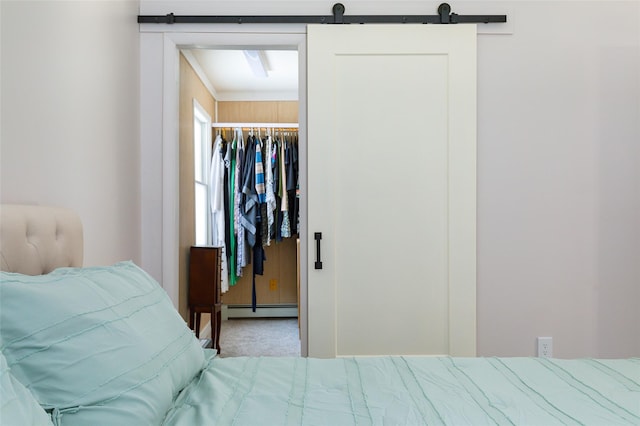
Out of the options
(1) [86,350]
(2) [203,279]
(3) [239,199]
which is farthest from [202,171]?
(1) [86,350]

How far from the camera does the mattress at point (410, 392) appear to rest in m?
1.11

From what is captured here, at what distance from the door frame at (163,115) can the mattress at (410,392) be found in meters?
1.20

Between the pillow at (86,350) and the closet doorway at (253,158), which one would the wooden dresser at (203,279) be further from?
the pillow at (86,350)

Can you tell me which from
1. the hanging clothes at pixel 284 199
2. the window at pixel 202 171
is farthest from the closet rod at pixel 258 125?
the hanging clothes at pixel 284 199

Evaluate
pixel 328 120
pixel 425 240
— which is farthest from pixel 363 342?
pixel 328 120

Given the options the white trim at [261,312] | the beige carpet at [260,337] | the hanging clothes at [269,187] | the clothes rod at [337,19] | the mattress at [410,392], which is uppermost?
the clothes rod at [337,19]

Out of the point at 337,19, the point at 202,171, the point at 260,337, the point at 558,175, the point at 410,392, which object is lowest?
the point at 260,337

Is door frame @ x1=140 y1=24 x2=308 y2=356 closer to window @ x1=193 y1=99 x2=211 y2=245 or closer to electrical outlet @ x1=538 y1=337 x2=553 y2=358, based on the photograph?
electrical outlet @ x1=538 y1=337 x2=553 y2=358

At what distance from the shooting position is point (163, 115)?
8.68ft

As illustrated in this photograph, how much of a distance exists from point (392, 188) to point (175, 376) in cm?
172

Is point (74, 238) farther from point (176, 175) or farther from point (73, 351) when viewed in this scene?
point (176, 175)

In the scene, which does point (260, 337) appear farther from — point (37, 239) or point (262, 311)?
point (37, 239)

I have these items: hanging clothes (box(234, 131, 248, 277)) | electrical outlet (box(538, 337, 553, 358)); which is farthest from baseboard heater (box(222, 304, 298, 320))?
electrical outlet (box(538, 337, 553, 358))

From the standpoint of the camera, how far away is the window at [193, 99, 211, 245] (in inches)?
179
